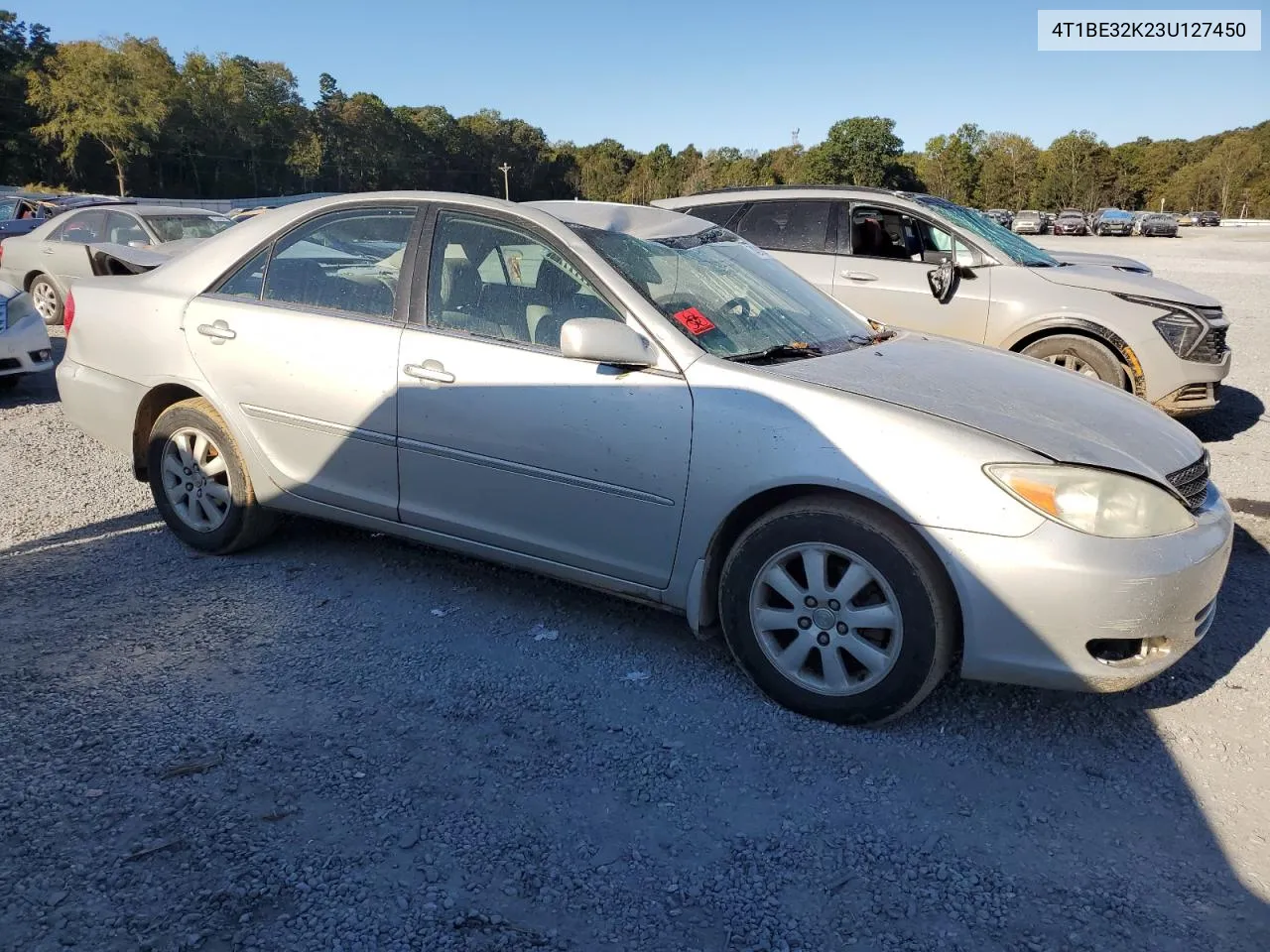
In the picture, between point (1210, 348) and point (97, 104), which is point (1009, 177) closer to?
point (97, 104)

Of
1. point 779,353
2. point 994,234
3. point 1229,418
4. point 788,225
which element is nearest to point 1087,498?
point 779,353

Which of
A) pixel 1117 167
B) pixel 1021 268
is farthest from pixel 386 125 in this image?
pixel 1021 268

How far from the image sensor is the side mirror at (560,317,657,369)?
3.28 meters

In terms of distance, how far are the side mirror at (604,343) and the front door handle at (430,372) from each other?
60 centimetres

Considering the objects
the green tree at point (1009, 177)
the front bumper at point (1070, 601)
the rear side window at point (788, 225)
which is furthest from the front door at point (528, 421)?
the green tree at point (1009, 177)

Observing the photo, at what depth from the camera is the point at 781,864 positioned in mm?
2498

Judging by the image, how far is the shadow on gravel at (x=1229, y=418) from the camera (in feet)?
24.1

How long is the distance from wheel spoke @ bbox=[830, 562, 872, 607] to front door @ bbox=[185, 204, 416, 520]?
6.18 feet

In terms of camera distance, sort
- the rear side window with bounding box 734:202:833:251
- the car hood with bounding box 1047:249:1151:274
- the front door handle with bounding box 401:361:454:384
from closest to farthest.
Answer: the front door handle with bounding box 401:361:454:384
the rear side window with bounding box 734:202:833:251
the car hood with bounding box 1047:249:1151:274

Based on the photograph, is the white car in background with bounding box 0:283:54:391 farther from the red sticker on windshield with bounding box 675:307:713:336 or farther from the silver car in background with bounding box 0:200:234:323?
the red sticker on windshield with bounding box 675:307:713:336

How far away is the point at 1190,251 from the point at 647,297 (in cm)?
3807

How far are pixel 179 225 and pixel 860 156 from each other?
97.7 metres

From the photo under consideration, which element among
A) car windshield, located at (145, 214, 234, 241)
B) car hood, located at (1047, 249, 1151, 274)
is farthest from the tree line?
→ car hood, located at (1047, 249, 1151, 274)

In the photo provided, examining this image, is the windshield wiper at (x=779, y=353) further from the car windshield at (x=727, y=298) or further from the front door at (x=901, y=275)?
the front door at (x=901, y=275)
